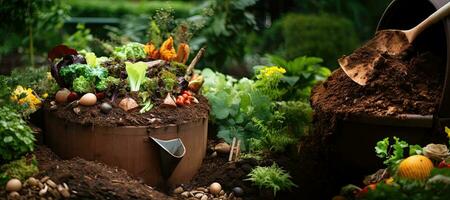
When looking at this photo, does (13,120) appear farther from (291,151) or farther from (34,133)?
(291,151)

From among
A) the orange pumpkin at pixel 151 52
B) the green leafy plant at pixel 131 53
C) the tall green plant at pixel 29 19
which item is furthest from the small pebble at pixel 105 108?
the tall green plant at pixel 29 19

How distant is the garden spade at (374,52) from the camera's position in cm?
360

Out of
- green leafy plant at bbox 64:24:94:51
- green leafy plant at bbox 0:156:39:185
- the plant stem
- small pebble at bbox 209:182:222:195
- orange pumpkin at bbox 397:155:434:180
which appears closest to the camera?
orange pumpkin at bbox 397:155:434:180

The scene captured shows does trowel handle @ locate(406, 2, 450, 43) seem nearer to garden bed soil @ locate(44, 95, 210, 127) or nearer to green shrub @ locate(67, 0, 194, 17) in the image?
garden bed soil @ locate(44, 95, 210, 127)

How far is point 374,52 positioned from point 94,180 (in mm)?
1880

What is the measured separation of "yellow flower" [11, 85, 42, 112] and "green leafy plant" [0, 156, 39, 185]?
442 mm

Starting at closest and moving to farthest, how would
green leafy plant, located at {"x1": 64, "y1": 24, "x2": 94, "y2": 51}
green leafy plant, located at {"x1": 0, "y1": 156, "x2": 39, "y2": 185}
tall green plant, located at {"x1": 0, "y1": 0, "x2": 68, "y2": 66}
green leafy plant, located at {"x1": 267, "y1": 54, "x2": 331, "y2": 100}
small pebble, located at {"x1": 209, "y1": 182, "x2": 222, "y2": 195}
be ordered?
green leafy plant, located at {"x1": 0, "y1": 156, "x2": 39, "y2": 185} < small pebble, located at {"x1": 209, "y1": 182, "x2": 222, "y2": 195} < green leafy plant, located at {"x1": 267, "y1": 54, "x2": 331, "y2": 100} < tall green plant, located at {"x1": 0, "y1": 0, "x2": 68, "y2": 66} < green leafy plant, located at {"x1": 64, "y1": 24, "x2": 94, "y2": 51}

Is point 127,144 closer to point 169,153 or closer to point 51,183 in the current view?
point 169,153

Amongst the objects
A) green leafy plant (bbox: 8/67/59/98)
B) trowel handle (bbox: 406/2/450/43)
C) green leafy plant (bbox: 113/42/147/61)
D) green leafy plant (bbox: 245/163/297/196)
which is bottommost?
green leafy plant (bbox: 245/163/297/196)

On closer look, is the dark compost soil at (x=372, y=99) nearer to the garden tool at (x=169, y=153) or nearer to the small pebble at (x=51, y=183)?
the garden tool at (x=169, y=153)

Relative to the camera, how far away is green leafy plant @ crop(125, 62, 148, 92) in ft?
11.4

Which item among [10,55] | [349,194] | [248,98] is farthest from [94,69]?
[10,55]

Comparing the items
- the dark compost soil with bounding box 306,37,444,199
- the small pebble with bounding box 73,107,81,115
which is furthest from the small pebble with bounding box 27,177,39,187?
the dark compost soil with bounding box 306,37,444,199

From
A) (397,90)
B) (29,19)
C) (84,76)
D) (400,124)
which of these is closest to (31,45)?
(29,19)
